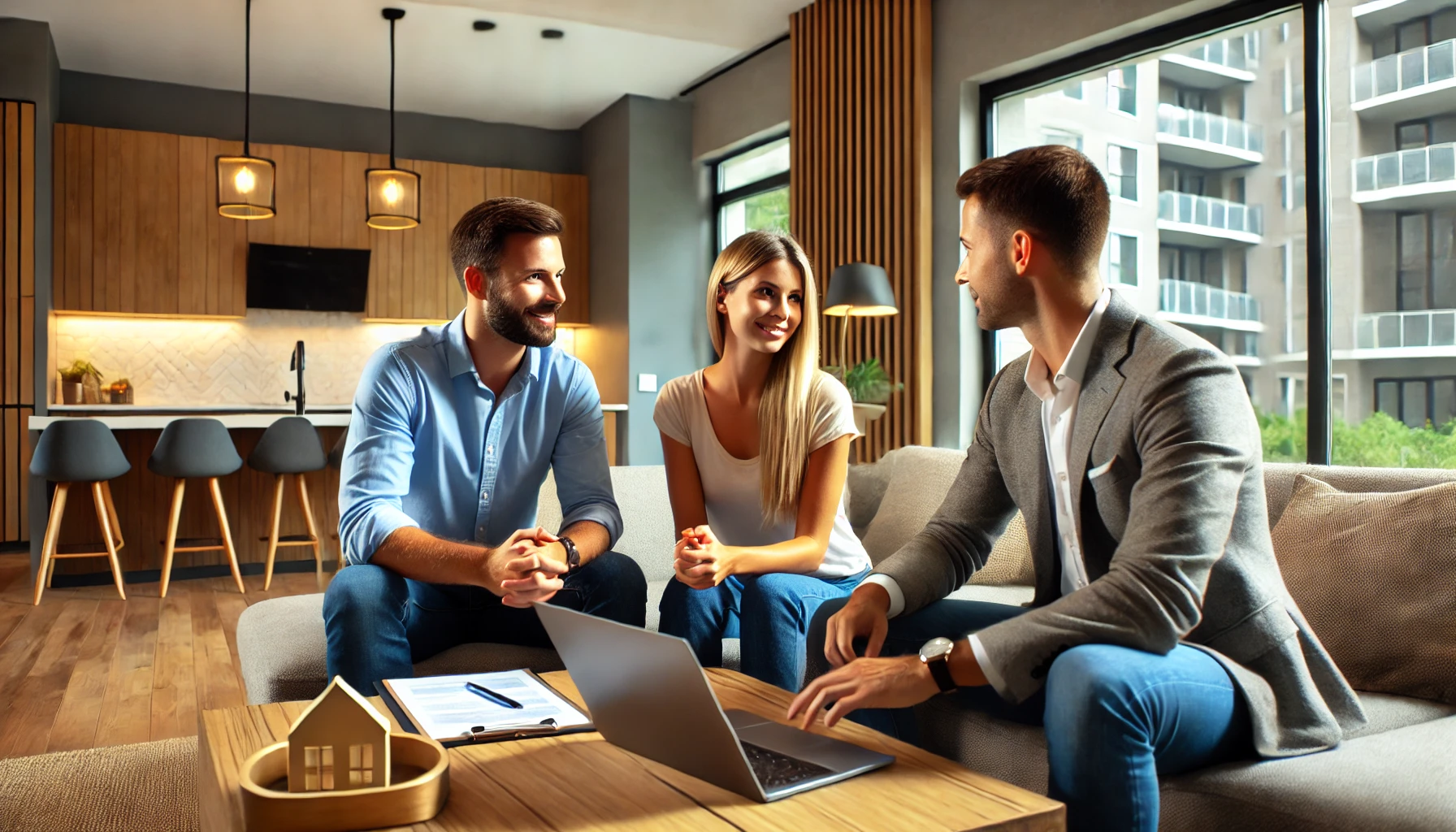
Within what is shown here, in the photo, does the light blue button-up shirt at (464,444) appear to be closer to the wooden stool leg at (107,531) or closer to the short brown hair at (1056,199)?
the short brown hair at (1056,199)

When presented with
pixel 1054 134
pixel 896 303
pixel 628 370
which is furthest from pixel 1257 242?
pixel 628 370

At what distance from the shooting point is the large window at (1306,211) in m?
3.17

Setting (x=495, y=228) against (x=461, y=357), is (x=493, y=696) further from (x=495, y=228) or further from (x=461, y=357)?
(x=495, y=228)

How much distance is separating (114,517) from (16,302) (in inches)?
65.2

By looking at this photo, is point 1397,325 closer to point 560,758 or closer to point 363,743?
point 560,758

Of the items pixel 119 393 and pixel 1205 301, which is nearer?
pixel 1205 301

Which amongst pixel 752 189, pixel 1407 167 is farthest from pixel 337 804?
pixel 752 189

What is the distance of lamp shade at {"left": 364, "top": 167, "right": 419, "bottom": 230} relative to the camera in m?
5.61

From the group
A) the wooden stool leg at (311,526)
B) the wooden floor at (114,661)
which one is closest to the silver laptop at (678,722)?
the wooden floor at (114,661)

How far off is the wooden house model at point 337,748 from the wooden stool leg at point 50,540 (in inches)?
169

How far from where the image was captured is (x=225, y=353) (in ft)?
22.9

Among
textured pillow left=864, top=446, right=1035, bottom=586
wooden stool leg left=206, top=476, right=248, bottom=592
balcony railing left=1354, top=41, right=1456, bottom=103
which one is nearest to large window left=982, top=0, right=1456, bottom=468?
balcony railing left=1354, top=41, right=1456, bottom=103

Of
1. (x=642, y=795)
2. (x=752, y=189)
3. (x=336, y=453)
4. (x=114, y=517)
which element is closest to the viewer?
(x=642, y=795)

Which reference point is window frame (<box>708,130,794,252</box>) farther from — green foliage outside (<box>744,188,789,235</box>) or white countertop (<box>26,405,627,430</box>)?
white countertop (<box>26,405,627,430</box>)
